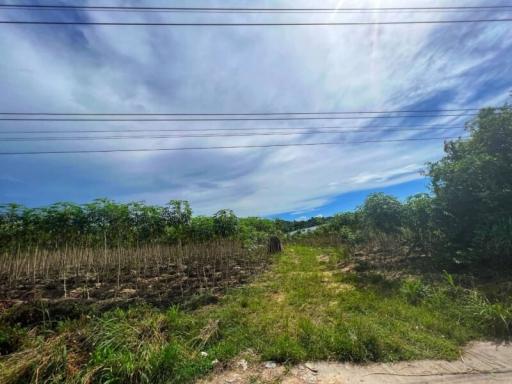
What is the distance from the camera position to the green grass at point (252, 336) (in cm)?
318

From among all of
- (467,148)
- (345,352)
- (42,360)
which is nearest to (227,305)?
(345,352)

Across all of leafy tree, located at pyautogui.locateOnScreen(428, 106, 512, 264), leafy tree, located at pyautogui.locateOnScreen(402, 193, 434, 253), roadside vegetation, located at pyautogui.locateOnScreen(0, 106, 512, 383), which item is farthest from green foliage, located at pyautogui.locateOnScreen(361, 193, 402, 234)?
leafy tree, located at pyautogui.locateOnScreen(428, 106, 512, 264)

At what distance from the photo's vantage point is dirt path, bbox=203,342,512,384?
312 cm

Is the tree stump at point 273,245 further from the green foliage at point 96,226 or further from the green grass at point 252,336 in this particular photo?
the green grass at point 252,336

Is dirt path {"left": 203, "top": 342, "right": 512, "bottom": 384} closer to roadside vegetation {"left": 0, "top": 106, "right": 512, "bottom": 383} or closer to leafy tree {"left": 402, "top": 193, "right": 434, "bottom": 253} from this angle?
roadside vegetation {"left": 0, "top": 106, "right": 512, "bottom": 383}

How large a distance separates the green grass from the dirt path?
0.50 feet

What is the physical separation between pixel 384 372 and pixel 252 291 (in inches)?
160

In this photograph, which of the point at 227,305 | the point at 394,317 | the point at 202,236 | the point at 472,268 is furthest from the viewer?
the point at 202,236

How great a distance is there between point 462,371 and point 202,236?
27.1 ft

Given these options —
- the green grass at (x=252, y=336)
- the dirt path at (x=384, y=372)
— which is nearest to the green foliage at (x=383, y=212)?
the green grass at (x=252, y=336)

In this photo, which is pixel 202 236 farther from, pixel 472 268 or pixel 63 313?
pixel 472 268

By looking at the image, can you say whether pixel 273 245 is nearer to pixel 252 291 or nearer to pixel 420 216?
pixel 420 216

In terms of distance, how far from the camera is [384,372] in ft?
10.7

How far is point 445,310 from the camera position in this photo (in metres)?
4.92
